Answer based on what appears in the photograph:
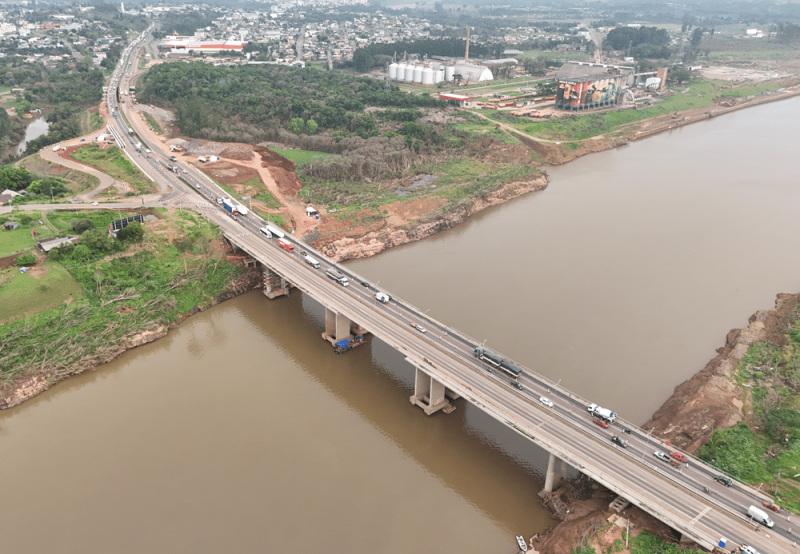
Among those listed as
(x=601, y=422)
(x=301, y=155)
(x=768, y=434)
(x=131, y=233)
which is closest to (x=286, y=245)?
(x=131, y=233)

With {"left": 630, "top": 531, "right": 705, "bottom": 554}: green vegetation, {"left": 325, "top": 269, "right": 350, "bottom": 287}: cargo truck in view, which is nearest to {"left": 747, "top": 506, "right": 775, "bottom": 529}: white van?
{"left": 630, "top": 531, "right": 705, "bottom": 554}: green vegetation

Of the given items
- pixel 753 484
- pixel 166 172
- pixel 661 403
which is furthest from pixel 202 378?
pixel 166 172

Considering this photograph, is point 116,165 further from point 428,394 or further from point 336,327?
point 428,394

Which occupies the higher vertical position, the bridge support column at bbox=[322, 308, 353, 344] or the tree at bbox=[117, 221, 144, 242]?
the tree at bbox=[117, 221, 144, 242]

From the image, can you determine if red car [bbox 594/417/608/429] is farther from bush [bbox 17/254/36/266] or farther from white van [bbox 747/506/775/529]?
bush [bbox 17/254/36/266]

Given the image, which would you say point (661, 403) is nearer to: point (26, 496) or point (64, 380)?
point (26, 496)
